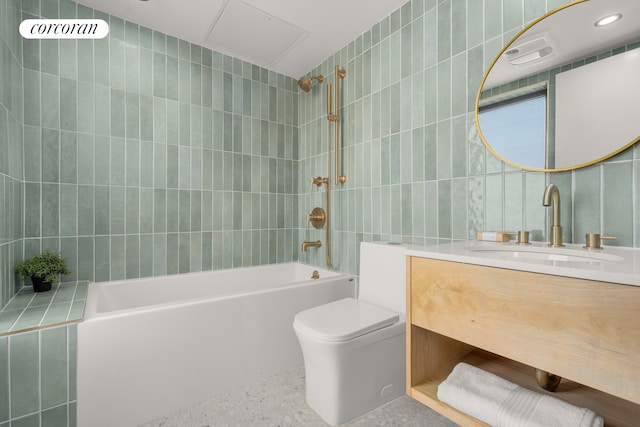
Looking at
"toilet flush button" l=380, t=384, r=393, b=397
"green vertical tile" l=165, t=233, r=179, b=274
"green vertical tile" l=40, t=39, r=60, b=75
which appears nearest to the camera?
"toilet flush button" l=380, t=384, r=393, b=397

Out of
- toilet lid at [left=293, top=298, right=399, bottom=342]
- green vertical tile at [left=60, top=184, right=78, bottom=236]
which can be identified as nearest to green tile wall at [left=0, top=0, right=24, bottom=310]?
green vertical tile at [left=60, top=184, right=78, bottom=236]

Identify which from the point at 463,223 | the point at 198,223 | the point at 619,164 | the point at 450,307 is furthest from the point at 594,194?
the point at 198,223

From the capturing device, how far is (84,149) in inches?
73.0

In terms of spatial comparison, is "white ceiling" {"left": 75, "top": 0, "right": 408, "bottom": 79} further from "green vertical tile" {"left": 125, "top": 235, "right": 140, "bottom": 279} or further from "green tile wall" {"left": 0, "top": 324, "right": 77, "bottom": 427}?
"green tile wall" {"left": 0, "top": 324, "right": 77, "bottom": 427}

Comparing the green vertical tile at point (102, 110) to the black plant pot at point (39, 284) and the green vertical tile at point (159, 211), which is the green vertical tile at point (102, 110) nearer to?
the green vertical tile at point (159, 211)

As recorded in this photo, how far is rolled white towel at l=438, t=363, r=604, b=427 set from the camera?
2.77ft

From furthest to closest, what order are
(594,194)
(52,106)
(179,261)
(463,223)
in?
1. (179,261)
2. (52,106)
3. (463,223)
4. (594,194)

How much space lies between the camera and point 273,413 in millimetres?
1444

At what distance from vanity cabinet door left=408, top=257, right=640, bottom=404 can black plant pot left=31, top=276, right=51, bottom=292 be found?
1921 mm

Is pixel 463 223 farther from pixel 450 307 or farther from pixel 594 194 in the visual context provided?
pixel 450 307

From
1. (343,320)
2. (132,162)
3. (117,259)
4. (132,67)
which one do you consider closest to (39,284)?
(117,259)

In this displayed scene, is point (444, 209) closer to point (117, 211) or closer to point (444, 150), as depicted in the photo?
point (444, 150)

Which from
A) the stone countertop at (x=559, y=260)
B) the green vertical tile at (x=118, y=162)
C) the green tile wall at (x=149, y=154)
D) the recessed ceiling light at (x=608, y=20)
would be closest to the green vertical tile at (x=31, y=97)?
the green tile wall at (x=149, y=154)

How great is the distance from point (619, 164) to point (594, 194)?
0.12 m
